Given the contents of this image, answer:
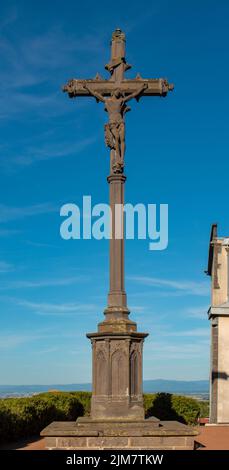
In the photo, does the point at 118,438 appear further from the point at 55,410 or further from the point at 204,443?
the point at 55,410

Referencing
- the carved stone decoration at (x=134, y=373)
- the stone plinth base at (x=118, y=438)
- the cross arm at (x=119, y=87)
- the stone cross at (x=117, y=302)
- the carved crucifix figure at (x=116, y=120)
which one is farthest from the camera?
the cross arm at (x=119, y=87)

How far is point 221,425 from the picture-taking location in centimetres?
2380

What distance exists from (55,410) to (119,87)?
1099 centimetres

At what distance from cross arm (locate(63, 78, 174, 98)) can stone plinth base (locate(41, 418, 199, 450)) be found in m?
7.37

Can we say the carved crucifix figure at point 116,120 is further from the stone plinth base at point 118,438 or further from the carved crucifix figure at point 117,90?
the stone plinth base at point 118,438

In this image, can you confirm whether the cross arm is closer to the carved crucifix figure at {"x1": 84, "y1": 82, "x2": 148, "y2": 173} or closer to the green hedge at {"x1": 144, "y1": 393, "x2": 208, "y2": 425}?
the carved crucifix figure at {"x1": 84, "y1": 82, "x2": 148, "y2": 173}

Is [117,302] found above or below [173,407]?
above

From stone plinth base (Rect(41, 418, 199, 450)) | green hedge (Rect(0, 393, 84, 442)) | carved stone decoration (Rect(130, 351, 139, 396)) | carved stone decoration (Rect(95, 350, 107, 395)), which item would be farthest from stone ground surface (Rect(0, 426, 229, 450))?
carved stone decoration (Rect(95, 350, 107, 395))

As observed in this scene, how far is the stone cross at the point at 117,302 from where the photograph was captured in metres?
12.5

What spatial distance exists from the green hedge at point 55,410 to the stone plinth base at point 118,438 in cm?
451

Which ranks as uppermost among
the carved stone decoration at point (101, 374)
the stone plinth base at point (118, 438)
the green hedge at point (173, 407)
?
the carved stone decoration at point (101, 374)

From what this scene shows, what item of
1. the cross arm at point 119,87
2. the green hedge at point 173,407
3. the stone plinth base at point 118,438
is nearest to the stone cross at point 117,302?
the cross arm at point 119,87

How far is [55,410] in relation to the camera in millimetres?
20062

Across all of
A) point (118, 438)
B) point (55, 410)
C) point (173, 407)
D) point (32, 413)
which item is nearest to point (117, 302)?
point (118, 438)
